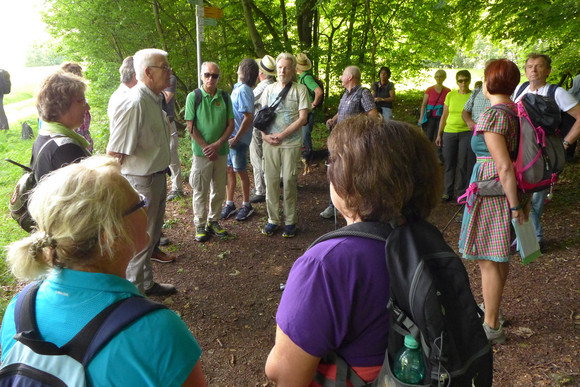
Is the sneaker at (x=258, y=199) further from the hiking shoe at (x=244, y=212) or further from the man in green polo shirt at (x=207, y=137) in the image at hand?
the man in green polo shirt at (x=207, y=137)

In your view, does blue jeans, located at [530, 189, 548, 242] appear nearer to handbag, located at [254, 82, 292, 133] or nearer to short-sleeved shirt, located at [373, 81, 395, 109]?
handbag, located at [254, 82, 292, 133]

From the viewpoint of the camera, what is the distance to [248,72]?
5562 millimetres

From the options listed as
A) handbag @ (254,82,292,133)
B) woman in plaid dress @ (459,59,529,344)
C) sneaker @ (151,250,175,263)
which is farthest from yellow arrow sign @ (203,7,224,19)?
woman in plaid dress @ (459,59,529,344)

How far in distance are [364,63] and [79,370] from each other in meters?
11.3

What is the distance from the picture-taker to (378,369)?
1303 millimetres

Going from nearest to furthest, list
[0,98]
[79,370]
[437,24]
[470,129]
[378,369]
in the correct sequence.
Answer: [79,370], [378,369], [470,129], [0,98], [437,24]

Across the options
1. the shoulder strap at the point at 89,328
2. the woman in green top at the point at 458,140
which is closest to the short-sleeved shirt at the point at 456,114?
the woman in green top at the point at 458,140

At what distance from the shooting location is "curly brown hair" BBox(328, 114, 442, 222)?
1271 mm

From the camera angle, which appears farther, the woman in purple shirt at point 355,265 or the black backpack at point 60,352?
the woman in purple shirt at point 355,265

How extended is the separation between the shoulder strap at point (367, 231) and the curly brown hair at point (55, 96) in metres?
2.28

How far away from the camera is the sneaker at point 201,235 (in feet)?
16.6

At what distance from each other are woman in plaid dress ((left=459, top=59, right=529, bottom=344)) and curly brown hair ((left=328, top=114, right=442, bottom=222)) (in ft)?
5.00

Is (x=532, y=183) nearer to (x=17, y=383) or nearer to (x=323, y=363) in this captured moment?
(x=323, y=363)

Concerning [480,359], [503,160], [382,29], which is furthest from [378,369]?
[382,29]
